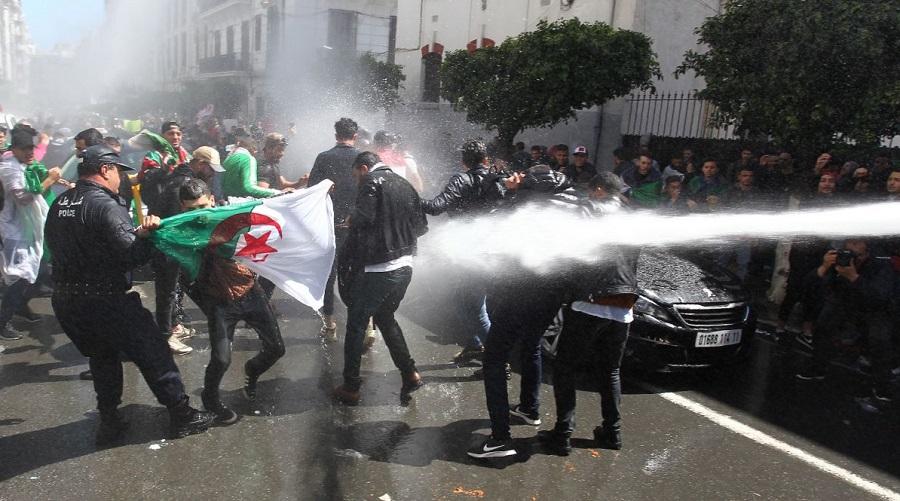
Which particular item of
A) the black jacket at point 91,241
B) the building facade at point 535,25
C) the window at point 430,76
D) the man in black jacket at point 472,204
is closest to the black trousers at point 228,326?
the black jacket at point 91,241

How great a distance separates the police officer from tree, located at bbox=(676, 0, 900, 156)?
6410 millimetres

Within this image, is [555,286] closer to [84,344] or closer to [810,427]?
[810,427]

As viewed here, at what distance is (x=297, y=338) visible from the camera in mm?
6621

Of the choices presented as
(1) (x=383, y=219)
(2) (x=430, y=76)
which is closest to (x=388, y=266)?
(1) (x=383, y=219)

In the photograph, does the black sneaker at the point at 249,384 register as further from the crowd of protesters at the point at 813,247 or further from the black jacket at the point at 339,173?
the crowd of protesters at the point at 813,247

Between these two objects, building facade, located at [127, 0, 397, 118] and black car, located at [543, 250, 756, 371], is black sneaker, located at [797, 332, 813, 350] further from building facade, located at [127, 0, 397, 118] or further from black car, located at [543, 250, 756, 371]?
building facade, located at [127, 0, 397, 118]

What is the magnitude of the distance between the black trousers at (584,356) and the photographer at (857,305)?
263 centimetres

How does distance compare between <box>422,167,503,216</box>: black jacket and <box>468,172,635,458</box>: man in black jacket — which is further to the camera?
<box>422,167,503,216</box>: black jacket

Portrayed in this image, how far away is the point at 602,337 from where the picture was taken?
4.47 meters

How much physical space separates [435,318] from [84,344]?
384cm

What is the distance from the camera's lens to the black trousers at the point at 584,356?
4.42 metres

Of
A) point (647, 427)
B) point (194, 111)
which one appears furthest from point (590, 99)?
point (194, 111)

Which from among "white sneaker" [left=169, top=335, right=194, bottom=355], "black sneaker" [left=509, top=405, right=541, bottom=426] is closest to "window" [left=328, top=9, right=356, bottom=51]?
"white sneaker" [left=169, top=335, right=194, bottom=355]

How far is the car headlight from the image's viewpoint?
5.57m
